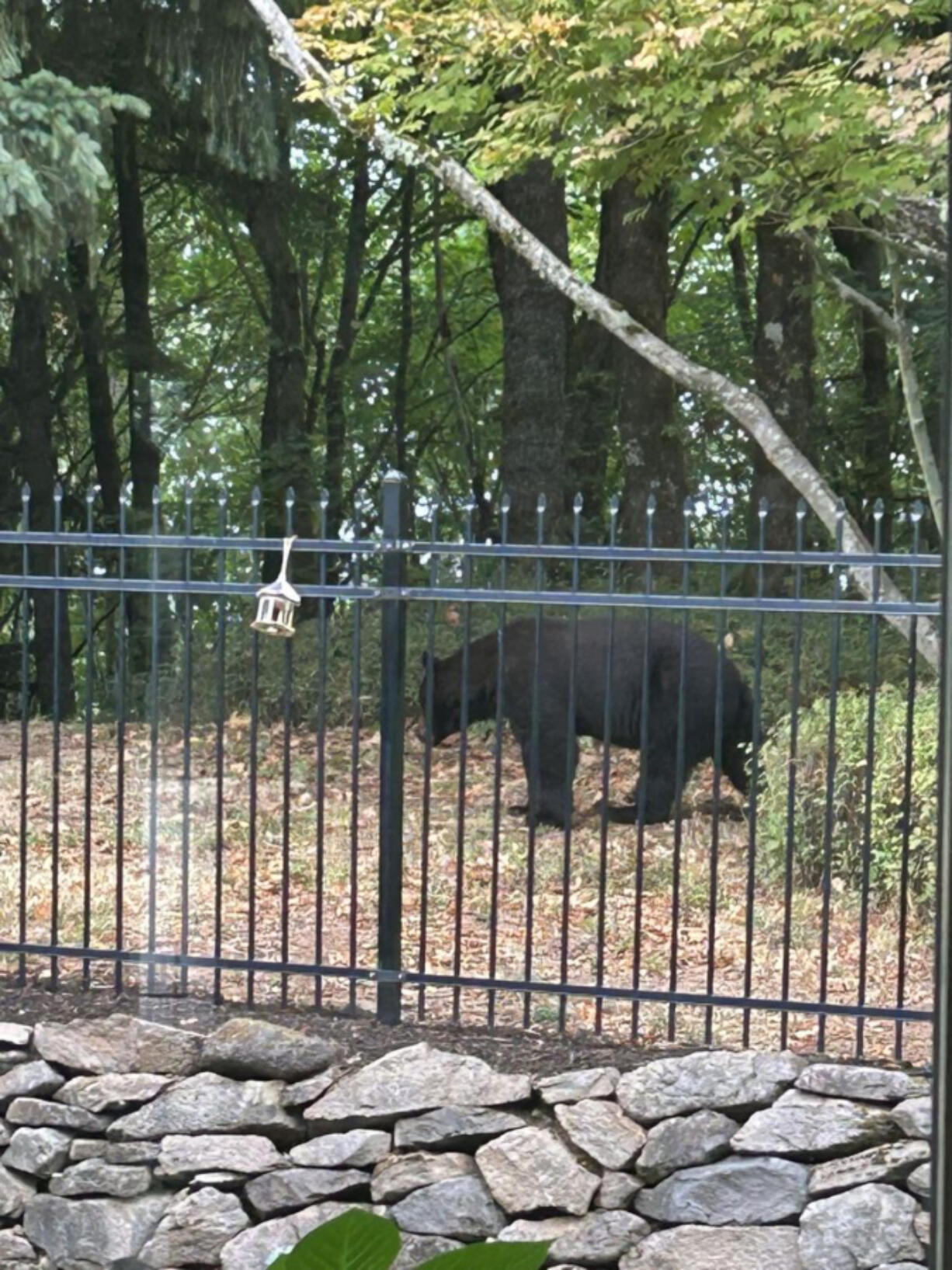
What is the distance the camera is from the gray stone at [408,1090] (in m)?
1.89

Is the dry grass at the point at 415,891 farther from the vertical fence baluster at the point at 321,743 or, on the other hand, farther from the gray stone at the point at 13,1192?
the gray stone at the point at 13,1192

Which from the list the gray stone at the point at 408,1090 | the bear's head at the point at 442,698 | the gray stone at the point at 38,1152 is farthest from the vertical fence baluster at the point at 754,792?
the gray stone at the point at 38,1152

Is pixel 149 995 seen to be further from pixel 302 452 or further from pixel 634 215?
pixel 634 215

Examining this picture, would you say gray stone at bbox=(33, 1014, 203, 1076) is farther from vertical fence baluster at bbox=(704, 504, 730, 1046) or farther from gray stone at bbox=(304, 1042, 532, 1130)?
vertical fence baluster at bbox=(704, 504, 730, 1046)

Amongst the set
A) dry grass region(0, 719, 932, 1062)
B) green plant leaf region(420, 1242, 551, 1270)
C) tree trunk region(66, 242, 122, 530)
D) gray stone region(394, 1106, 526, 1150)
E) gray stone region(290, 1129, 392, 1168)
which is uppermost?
tree trunk region(66, 242, 122, 530)

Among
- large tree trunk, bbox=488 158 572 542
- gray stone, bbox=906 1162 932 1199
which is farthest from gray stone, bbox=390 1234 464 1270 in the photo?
large tree trunk, bbox=488 158 572 542

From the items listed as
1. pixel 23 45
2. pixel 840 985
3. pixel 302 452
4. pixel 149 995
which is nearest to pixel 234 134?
pixel 23 45

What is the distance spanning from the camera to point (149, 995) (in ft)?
6.82

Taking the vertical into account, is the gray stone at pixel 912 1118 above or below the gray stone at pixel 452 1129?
above

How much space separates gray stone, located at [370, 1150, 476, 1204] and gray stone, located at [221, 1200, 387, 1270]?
0.02 metres

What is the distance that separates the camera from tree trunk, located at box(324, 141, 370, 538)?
78.5 inches

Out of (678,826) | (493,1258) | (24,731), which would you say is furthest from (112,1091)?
(493,1258)

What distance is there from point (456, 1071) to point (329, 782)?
513 mm

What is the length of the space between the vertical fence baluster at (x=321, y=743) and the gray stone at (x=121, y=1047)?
0.20m
